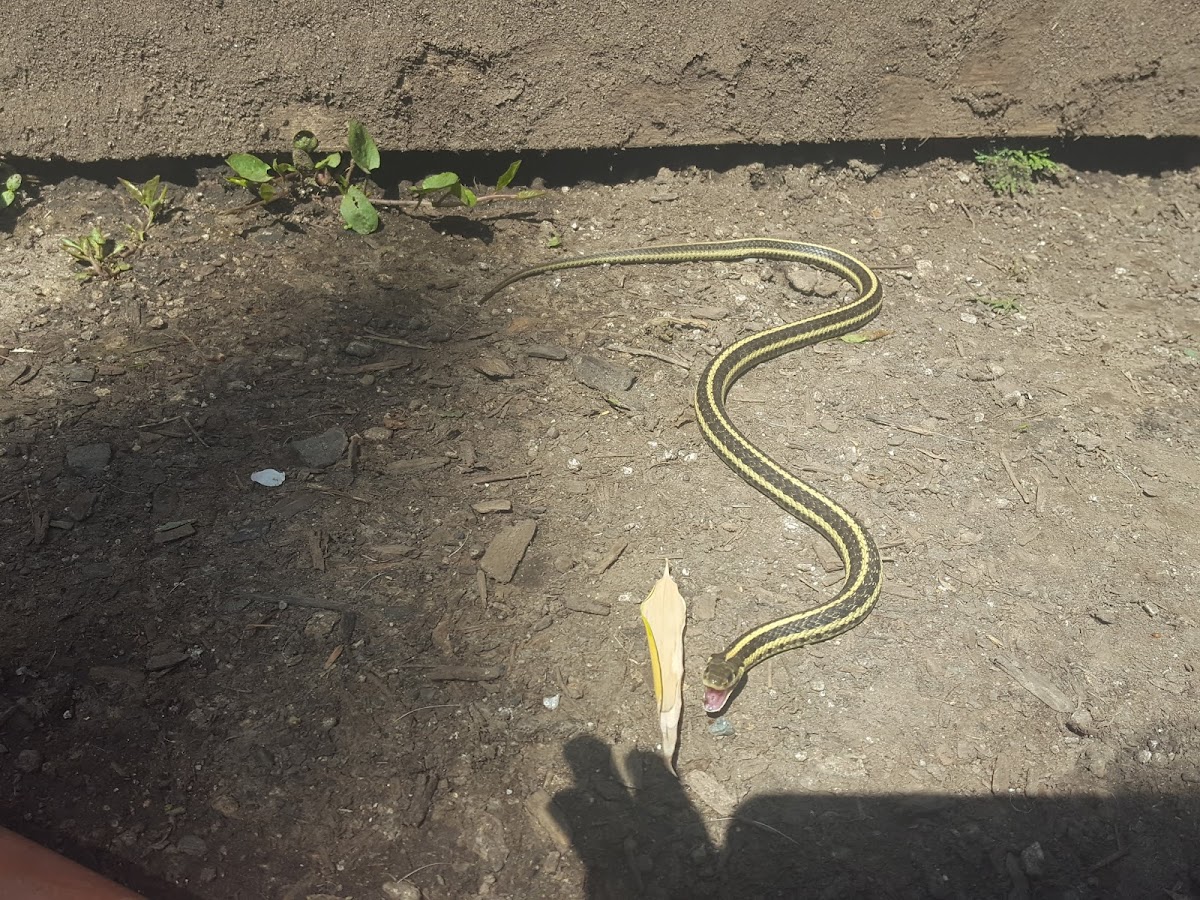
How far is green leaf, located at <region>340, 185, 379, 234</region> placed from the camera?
4.80 m

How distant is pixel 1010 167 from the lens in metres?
5.82

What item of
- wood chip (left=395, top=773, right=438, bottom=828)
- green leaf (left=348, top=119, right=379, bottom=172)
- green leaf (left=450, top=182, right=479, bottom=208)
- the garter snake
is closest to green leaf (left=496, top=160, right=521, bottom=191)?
green leaf (left=450, top=182, right=479, bottom=208)

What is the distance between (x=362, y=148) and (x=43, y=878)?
12.7 ft

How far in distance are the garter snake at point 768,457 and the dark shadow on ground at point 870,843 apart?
17.4 inches

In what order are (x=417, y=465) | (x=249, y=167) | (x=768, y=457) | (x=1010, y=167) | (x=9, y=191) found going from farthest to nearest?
(x=1010, y=167) → (x=249, y=167) → (x=9, y=191) → (x=768, y=457) → (x=417, y=465)

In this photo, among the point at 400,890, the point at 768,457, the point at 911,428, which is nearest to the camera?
the point at 400,890

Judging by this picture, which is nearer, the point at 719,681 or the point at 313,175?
the point at 719,681

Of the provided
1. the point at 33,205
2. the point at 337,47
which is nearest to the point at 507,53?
the point at 337,47

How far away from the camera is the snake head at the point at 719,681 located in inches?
124

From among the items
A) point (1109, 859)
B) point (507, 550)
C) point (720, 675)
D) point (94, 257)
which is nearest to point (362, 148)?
point (94, 257)

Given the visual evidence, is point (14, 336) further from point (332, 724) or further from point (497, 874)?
point (497, 874)

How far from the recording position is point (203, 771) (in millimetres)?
2814

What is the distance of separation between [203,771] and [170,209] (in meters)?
3.34

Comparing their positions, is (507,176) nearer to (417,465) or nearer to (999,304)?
(417,465)
